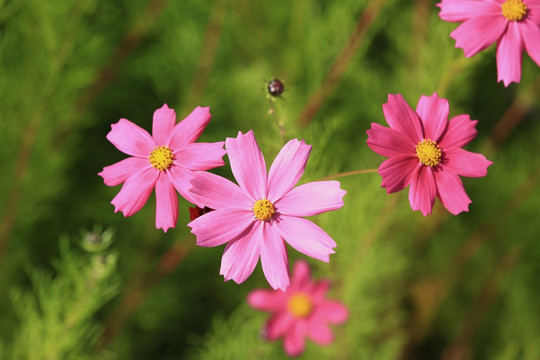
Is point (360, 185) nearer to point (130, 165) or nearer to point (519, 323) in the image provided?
point (519, 323)

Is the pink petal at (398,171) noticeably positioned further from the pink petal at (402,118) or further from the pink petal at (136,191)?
the pink petal at (136,191)

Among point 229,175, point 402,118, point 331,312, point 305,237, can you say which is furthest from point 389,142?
point 229,175

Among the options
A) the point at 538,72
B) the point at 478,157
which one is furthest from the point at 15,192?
the point at 538,72

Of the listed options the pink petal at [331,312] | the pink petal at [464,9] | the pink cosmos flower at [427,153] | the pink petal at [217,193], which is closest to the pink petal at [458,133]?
the pink cosmos flower at [427,153]

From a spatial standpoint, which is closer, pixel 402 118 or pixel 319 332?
pixel 402 118

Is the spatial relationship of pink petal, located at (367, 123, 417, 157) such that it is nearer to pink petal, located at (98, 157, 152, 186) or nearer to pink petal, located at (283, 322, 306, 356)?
pink petal, located at (98, 157, 152, 186)

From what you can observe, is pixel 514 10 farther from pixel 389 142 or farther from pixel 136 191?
pixel 136 191
